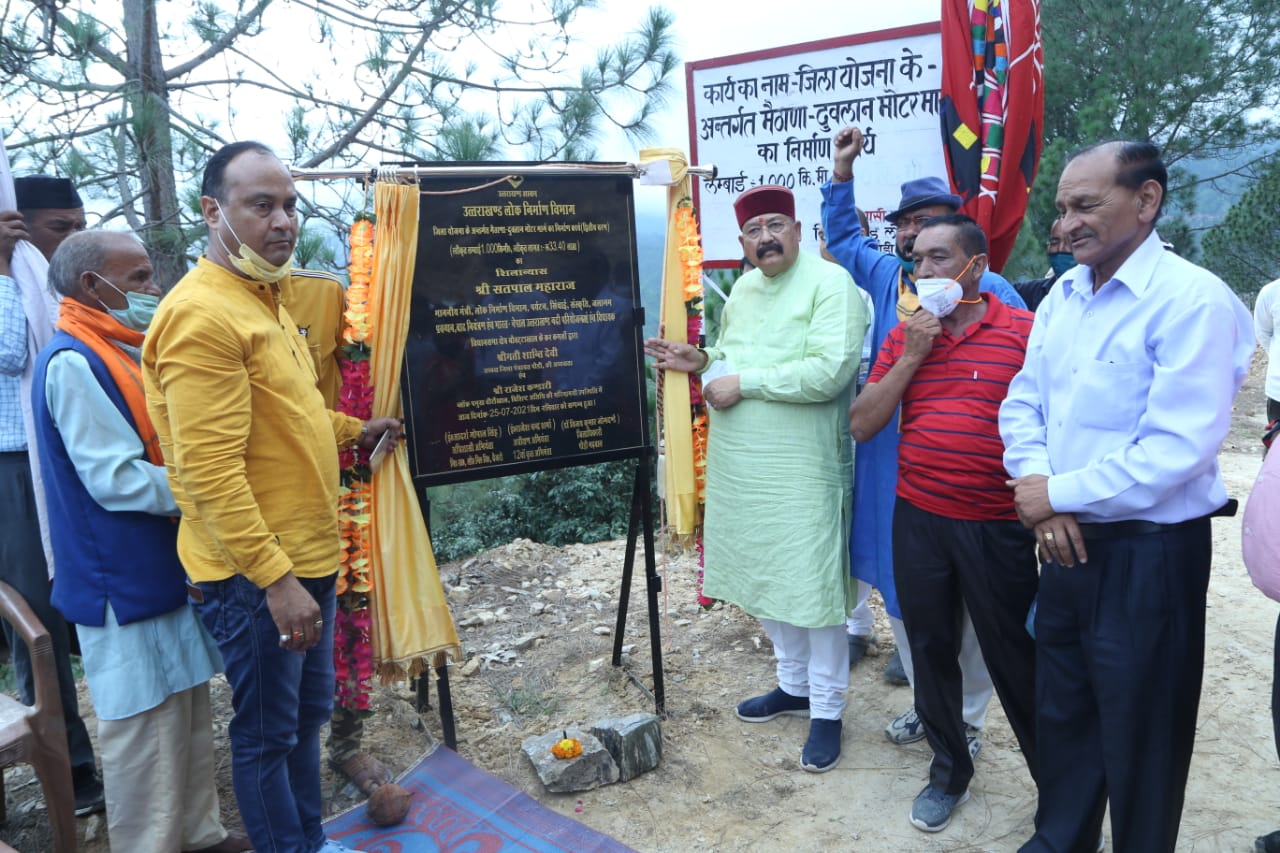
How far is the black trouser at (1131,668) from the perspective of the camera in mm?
2234

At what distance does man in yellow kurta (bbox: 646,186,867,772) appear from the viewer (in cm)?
322

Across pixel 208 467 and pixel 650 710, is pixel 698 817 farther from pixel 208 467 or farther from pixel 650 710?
pixel 208 467

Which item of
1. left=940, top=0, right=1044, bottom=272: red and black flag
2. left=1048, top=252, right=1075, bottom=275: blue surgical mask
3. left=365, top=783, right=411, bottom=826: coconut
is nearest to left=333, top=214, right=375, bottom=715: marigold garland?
left=365, top=783, right=411, bottom=826: coconut

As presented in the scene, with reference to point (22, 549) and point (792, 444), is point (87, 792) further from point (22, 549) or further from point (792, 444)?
point (792, 444)

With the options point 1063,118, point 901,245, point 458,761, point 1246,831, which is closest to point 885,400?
point 901,245

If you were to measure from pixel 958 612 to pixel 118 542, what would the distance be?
2.59 meters

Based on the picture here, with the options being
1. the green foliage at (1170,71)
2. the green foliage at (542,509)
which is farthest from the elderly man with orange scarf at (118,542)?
the green foliage at (1170,71)

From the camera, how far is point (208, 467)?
2125 millimetres

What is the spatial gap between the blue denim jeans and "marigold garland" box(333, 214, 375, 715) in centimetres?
57

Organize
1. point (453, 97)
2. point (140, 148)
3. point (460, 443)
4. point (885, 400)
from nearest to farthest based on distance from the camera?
point (885, 400) → point (460, 443) → point (140, 148) → point (453, 97)

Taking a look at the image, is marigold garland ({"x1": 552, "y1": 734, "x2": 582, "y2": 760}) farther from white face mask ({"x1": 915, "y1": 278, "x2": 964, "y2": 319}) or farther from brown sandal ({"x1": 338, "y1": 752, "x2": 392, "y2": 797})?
white face mask ({"x1": 915, "y1": 278, "x2": 964, "y2": 319})

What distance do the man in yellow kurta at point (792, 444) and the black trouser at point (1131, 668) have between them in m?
0.94

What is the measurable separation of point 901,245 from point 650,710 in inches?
87.1

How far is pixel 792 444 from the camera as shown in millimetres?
3287
